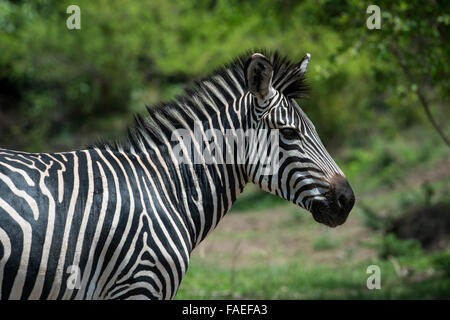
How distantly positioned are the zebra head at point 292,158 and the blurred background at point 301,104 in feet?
12.0

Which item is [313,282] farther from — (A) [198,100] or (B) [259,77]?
(B) [259,77]

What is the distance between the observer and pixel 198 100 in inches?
160

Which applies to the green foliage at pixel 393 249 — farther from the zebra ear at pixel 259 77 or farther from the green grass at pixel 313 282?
the zebra ear at pixel 259 77

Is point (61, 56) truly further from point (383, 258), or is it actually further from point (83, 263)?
point (83, 263)

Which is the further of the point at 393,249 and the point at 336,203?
the point at 393,249

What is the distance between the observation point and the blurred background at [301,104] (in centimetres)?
903

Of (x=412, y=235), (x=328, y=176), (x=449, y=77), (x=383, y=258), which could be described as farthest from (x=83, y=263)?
(x=412, y=235)

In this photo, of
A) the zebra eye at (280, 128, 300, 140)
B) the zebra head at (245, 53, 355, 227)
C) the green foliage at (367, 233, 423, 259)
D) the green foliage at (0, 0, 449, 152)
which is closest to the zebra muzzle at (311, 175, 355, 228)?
the zebra head at (245, 53, 355, 227)

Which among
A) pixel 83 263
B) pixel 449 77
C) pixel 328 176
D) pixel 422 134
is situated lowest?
pixel 83 263

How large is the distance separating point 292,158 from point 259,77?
0.60 m

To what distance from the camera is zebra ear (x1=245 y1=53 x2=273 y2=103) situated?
374 centimetres

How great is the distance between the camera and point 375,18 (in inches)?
242

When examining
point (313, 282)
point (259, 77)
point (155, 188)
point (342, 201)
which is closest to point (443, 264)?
point (313, 282)
